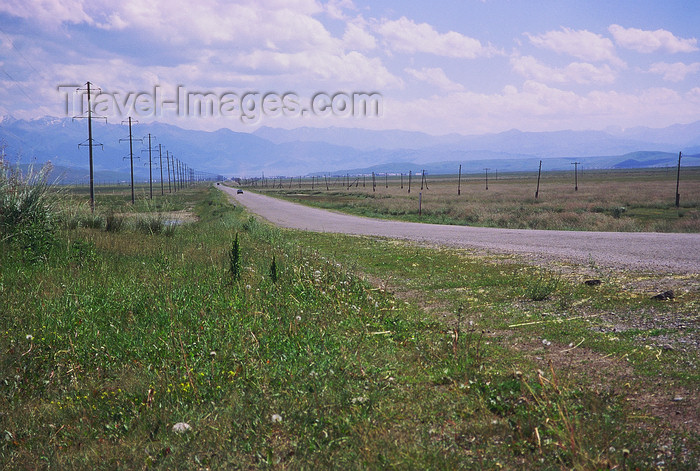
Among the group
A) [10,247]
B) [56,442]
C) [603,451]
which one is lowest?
[56,442]

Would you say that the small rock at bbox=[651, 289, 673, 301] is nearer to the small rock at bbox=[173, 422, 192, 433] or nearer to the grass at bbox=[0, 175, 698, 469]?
the grass at bbox=[0, 175, 698, 469]

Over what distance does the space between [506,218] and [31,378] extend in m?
29.9

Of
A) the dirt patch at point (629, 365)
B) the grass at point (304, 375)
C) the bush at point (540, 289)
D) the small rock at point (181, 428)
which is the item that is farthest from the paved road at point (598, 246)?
the small rock at point (181, 428)

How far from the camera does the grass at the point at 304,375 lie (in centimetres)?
378

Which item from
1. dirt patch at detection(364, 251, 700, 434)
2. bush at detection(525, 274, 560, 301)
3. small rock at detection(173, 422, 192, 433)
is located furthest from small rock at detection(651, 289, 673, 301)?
small rock at detection(173, 422, 192, 433)

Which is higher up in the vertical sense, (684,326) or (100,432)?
(684,326)

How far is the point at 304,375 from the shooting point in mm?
4820

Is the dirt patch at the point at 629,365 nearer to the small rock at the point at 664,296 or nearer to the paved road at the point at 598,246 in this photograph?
the small rock at the point at 664,296

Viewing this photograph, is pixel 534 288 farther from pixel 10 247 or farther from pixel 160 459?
pixel 10 247

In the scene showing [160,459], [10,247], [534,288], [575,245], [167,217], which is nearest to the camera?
[160,459]

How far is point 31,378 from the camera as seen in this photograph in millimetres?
5535

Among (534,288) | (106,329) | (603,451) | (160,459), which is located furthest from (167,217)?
(603,451)

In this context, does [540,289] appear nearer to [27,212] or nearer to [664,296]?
[664,296]

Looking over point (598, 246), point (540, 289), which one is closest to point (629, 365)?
point (540, 289)
